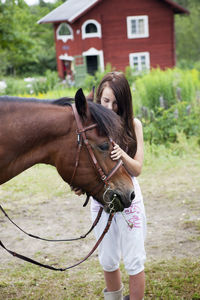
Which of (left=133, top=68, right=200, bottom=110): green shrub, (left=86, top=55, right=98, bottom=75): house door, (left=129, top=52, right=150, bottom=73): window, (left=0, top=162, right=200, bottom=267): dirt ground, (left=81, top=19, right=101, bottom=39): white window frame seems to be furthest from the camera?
(left=86, top=55, right=98, bottom=75): house door

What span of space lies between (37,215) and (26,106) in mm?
3147

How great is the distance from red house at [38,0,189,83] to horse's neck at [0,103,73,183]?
15.9m

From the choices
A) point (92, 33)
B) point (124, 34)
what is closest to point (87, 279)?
point (92, 33)

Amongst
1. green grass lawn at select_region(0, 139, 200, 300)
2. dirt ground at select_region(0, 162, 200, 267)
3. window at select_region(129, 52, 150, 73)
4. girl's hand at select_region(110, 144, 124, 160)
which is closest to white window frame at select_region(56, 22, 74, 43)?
window at select_region(129, 52, 150, 73)

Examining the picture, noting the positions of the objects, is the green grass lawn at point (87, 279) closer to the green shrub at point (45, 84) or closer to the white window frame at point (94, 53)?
the green shrub at point (45, 84)

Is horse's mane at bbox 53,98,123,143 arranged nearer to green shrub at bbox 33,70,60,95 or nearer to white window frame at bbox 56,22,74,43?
green shrub at bbox 33,70,60,95

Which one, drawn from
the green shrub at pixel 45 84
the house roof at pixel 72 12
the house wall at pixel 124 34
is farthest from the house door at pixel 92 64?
the green shrub at pixel 45 84

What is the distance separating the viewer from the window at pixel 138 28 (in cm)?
1929

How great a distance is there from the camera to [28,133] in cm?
209

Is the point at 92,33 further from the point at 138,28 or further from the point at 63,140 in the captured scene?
the point at 63,140

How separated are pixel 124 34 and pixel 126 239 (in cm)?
1806

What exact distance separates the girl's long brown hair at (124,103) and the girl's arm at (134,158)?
0.12 ft

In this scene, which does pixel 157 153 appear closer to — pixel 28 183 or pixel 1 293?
pixel 28 183

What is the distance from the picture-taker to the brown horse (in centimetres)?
207
